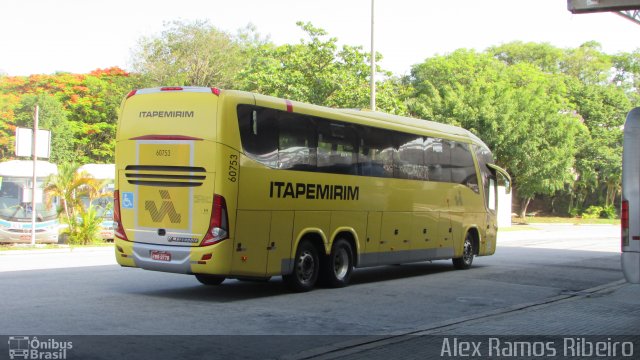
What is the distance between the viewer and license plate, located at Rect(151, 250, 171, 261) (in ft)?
38.5

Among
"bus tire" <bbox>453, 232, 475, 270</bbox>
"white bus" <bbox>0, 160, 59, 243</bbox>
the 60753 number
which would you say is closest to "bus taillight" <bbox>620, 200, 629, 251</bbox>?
the 60753 number

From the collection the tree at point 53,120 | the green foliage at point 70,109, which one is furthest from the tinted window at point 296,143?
the tree at point 53,120

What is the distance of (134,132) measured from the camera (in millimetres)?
12250

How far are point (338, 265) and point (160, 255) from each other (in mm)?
3770

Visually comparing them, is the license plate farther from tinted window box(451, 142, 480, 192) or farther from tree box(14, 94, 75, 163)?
tree box(14, 94, 75, 163)

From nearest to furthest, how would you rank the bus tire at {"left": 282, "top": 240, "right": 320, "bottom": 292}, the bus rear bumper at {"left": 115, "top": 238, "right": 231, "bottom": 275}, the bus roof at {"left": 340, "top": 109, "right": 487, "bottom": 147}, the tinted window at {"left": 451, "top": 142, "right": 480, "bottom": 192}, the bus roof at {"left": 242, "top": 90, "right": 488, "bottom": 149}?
the bus rear bumper at {"left": 115, "top": 238, "right": 231, "bottom": 275}
the bus roof at {"left": 242, "top": 90, "right": 488, "bottom": 149}
the bus tire at {"left": 282, "top": 240, "right": 320, "bottom": 292}
the bus roof at {"left": 340, "top": 109, "right": 487, "bottom": 147}
the tinted window at {"left": 451, "top": 142, "right": 480, "bottom": 192}

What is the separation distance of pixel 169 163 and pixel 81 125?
4874cm

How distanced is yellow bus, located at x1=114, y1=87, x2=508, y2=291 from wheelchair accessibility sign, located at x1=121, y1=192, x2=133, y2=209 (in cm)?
2

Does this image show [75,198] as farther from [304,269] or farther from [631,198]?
[631,198]

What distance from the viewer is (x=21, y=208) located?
2600 cm

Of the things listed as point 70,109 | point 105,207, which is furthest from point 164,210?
point 70,109

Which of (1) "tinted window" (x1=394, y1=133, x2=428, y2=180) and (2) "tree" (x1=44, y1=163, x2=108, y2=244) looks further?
(2) "tree" (x1=44, y1=163, x2=108, y2=244)

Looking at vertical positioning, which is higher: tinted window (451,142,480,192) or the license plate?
tinted window (451,142,480,192)

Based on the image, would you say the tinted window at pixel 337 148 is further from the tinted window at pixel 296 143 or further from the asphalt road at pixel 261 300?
the asphalt road at pixel 261 300
